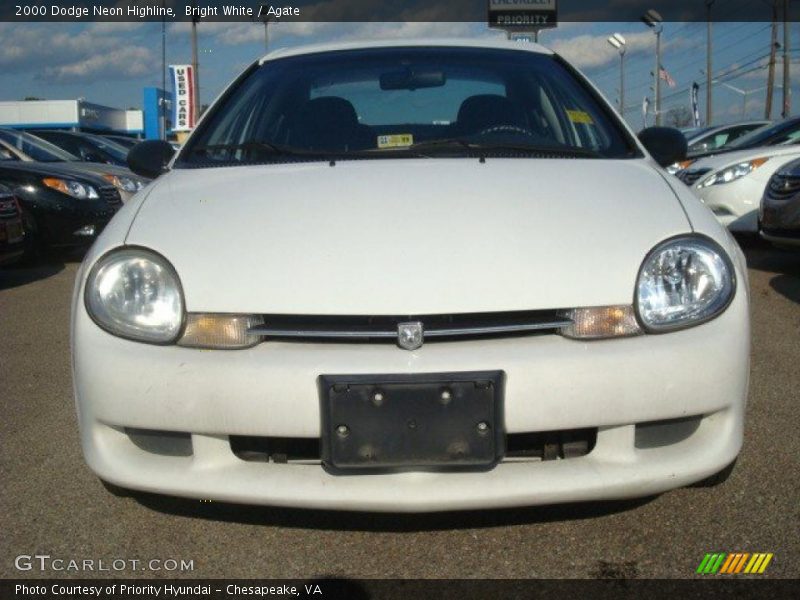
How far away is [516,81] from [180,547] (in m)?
2.10

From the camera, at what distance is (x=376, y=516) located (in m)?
2.39

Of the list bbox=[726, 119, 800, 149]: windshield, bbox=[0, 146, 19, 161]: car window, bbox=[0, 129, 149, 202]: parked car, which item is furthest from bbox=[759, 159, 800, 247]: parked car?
bbox=[0, 146, 19, 161]: car window

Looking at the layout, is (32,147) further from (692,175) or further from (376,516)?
(376,516)

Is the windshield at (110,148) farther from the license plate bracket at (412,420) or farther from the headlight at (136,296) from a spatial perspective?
the license plate bracket at (412,420)

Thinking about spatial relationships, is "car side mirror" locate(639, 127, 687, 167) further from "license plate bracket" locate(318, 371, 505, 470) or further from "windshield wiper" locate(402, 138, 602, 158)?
"license plate bracket" locate(318, 371, 505, 470)

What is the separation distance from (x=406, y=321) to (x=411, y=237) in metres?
0.26

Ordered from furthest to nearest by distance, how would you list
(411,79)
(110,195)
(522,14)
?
1. (522,14)
2. (110,195)
3. (411,79)

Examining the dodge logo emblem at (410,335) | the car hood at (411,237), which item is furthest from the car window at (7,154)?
the dodge logo emblem at (410,335)

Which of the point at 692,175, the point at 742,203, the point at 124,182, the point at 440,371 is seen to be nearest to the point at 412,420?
the point at 440,371

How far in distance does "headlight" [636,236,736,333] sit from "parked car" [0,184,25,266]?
5.67m

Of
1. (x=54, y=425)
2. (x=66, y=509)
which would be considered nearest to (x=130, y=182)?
(x=54, y=425)

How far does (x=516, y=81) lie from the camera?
11.0ft

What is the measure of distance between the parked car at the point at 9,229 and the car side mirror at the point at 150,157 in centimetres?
378

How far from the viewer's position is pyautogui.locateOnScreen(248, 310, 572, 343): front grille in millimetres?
1979
